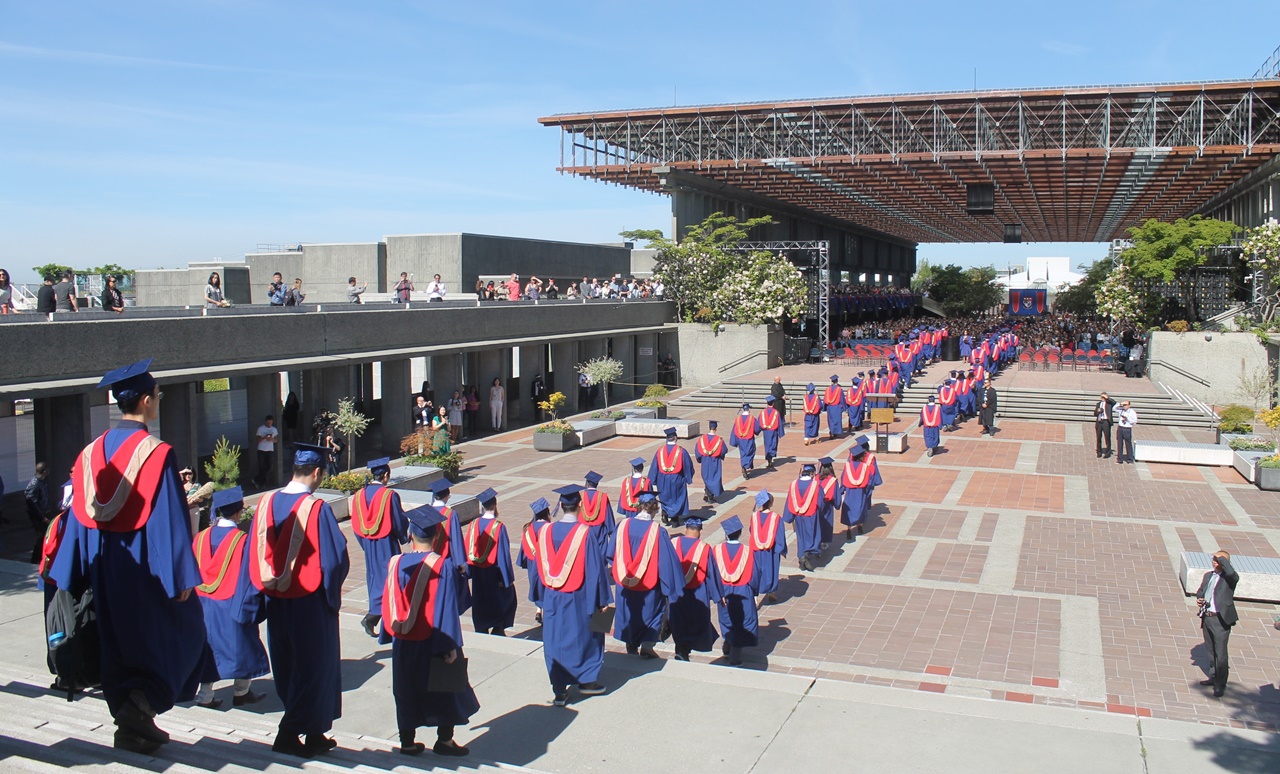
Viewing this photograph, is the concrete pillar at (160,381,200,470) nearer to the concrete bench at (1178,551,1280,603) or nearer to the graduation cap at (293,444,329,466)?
the graduation cap at (293,444,329,466)

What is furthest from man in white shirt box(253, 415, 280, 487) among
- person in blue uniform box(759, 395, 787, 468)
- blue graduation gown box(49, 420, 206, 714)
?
blue graduation gown box(49, 420, 206, 714)

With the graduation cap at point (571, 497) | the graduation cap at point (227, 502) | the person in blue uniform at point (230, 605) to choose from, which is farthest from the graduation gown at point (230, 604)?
the graduation cap at point (571, 497)

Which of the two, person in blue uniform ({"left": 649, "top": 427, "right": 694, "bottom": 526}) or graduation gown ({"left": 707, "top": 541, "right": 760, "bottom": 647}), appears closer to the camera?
graduation gown ({"left": 707, "top": 541, "right": 760, "bottom": 647})

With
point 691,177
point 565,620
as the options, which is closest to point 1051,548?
point 565,620

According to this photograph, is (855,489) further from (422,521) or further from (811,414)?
(422,521)

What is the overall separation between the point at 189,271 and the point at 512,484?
53.5ft

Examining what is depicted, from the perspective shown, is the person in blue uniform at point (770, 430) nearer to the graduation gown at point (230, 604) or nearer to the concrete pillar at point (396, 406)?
the concrete pillar at point (396, 406)

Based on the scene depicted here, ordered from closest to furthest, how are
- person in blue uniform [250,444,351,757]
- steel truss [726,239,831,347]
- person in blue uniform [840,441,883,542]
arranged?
person in blue uniform [250,444,351,757] → person in blue uniform [840,441,883,542] → steel truss [726,239,831,347]

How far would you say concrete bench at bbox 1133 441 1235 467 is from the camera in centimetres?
1936

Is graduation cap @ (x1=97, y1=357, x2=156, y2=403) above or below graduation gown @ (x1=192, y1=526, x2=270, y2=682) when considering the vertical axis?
above

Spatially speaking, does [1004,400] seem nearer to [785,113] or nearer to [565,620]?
[785,113]

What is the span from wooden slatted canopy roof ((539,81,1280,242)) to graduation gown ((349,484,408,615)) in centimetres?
2917

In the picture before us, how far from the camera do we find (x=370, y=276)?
1240 inches

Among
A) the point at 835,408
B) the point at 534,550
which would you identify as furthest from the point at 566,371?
the point at 534,550
